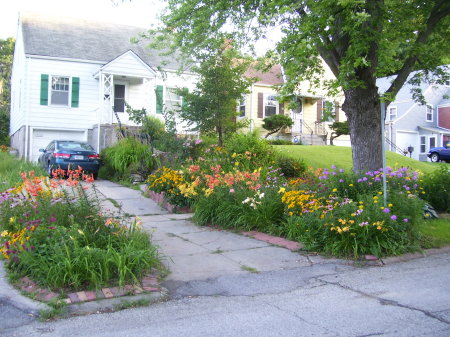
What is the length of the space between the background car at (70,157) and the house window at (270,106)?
1403 centimetres

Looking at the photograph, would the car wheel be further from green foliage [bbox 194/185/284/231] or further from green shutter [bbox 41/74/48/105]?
green foliage [bbox 194/185/284/231]

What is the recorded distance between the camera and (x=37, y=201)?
20.7ft

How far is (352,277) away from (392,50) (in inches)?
168

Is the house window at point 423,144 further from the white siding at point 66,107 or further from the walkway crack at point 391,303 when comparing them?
the walkway crack at point 391,303

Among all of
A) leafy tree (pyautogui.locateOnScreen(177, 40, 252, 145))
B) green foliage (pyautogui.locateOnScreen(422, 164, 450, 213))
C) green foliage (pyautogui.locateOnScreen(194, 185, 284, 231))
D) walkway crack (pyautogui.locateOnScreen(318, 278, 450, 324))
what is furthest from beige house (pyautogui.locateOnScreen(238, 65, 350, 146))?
walkway crack (pyautogui.locateOnScreen(318, 278, 450, 324))

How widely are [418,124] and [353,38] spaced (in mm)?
32222

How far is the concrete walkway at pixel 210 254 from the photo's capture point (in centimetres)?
590

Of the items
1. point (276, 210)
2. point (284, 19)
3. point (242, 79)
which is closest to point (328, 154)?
point (242, 79)

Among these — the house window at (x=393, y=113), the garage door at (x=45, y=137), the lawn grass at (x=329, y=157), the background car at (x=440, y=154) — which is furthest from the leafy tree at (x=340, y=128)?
the garage door at (x=45, y=137)

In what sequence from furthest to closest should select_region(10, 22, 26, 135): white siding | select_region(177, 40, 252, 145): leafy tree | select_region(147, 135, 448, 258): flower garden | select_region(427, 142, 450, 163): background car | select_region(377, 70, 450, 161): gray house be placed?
select_region(377, 70, 450, 161): gray house
select_region(427, 142, 450, 163): background car
select_region(10, 22, 26, 135): white siding
select_region(177, 40, 252, 145): leafy tree
select_region(147, 135, 448, 258): flower garden

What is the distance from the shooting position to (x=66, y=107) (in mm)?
21172

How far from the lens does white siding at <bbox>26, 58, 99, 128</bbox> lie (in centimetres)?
2052

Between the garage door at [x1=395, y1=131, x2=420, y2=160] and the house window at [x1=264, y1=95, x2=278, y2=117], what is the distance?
13.2 metres

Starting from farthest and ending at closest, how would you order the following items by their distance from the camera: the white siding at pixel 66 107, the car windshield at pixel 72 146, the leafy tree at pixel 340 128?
the leafy tree at pixel 340 128 < the white siding at pixel 66 107 < the car windshield at pixel 72 146
